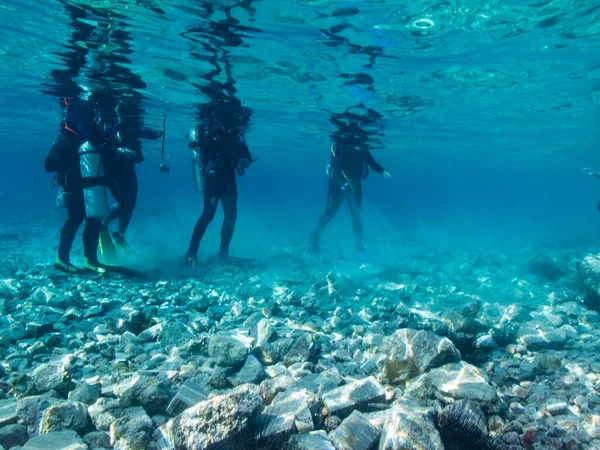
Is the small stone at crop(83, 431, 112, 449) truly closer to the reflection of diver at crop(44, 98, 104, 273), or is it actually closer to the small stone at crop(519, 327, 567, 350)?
the small stone at crop(519, 327, 567, 350)

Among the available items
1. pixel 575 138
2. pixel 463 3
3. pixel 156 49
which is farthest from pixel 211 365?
pixel 575 138

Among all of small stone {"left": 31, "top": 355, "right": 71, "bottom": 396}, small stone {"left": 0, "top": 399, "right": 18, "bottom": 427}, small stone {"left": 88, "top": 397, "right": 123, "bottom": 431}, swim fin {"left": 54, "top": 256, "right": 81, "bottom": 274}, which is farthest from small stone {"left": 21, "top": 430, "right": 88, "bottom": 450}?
swim fin {"left": 54, "top": 256, "right": 81, "bottom": 274}

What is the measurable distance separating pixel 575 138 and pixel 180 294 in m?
30.1

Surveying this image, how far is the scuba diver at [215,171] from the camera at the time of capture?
1007 cm

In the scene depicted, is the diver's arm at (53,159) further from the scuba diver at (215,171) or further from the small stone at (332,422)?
the small stone at (332,422)

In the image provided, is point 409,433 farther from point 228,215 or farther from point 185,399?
point 228,215

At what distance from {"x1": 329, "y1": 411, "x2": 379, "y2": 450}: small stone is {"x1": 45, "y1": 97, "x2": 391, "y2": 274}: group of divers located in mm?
7783

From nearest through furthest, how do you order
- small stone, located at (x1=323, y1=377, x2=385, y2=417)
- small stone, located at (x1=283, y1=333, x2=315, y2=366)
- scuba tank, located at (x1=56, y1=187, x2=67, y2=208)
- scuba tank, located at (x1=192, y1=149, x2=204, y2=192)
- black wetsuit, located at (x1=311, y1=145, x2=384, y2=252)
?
1. small stone, located at (x1=323, y1=377, x2=385, y2=417)
2. small stone, located at (x1=283, y1=333, x2=315, y2=366)
3. scuba tank, located at (x1=56, y1=187, x2=67, y2=208)
4. scuba tank, located at (x1=192, y1=149, x2=204, y2=192)
5. black wetsuit, located at (x1=311, y1=145, x2=384, y2=252)

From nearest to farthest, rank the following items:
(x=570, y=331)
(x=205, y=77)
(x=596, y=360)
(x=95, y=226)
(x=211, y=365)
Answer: (x=211, y=365)
(x=596, y=360)
(x=570, y=331)
(x=95, y=226)
(x=205, y=77)

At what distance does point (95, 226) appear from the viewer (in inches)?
336

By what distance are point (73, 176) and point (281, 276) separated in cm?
591

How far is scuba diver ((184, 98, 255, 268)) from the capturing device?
33.0 feet

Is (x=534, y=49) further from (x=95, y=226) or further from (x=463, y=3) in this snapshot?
(x=95, y=226)

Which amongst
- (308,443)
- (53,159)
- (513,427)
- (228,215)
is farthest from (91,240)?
(513,427)
